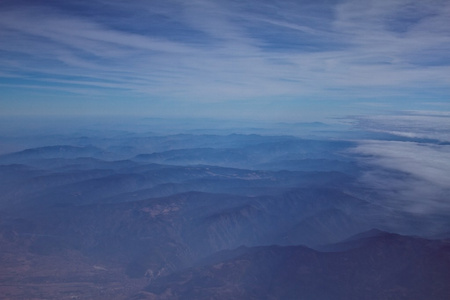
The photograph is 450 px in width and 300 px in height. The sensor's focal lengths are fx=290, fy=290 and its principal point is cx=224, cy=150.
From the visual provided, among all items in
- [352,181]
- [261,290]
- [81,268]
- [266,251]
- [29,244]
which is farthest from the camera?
[352,181]

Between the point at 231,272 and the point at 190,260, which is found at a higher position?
the point at 231,272

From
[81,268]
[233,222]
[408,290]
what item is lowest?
[81,268]

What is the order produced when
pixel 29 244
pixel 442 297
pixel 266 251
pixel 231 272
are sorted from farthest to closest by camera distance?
pixel 29 244, pixel 266 251, pixel 231 272, pixel 442 297

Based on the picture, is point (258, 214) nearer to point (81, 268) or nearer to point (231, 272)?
point (231, 272)

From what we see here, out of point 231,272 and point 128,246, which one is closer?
point 231,272

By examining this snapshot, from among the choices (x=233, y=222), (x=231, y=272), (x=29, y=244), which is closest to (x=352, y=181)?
(x=233, y=222)

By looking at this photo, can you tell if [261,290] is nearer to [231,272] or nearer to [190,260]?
[231,272]
